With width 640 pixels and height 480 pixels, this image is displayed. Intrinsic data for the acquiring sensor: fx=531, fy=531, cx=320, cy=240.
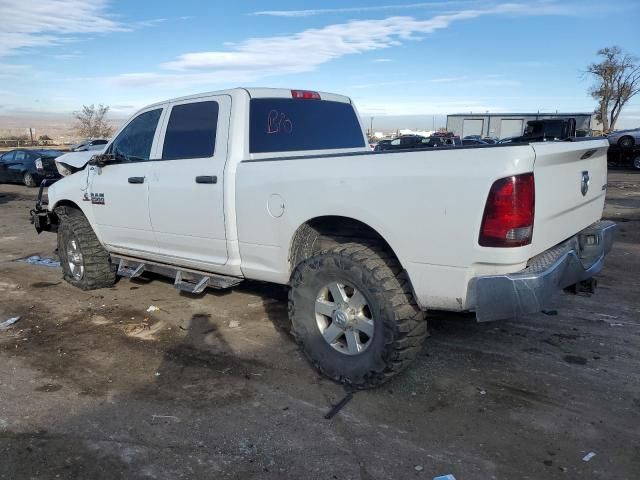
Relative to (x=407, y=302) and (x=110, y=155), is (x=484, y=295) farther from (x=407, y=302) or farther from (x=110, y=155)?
(x=110, y=155)

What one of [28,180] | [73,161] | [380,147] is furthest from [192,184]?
[28,180]

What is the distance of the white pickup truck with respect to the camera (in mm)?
3008

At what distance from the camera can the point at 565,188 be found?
3439mm

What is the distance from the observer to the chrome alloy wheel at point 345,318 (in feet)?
11.8

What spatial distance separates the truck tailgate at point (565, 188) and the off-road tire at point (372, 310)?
868 millimetres

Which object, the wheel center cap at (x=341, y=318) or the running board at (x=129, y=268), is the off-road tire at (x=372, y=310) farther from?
the running board at (x=129, y=268)

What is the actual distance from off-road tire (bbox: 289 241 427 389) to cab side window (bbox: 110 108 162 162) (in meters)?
2.26

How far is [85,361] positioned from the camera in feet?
14.0

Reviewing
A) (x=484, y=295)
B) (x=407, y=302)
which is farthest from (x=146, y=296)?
(x=484, y=295)

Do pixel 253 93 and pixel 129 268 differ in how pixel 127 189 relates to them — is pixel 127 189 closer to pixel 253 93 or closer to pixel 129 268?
pixel 129 268

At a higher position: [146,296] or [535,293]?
[535,293]

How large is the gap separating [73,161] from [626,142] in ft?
81.6

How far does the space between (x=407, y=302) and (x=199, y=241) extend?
2029mm

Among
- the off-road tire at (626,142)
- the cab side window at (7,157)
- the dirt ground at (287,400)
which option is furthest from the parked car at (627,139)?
the cab side window at (7,157)
